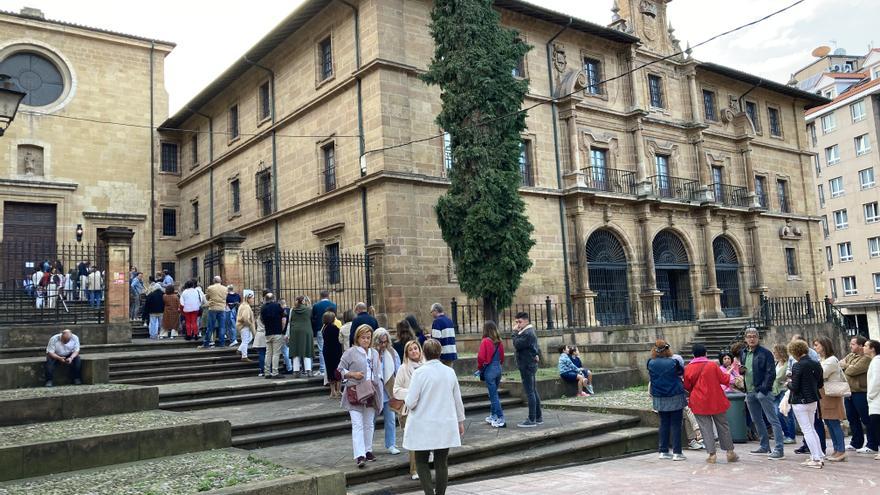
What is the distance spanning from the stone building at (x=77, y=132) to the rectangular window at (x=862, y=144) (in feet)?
149

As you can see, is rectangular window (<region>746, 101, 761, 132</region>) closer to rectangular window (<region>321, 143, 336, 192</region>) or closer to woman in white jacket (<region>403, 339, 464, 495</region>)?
rectangular window (<region>321, 143, 336, 192</region>)

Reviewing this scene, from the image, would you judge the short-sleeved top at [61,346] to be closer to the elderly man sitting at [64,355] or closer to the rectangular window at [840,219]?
the elderly man sitting at [64,355]

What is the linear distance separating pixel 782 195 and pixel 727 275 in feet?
22.1

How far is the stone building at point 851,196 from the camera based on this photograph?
4625cm

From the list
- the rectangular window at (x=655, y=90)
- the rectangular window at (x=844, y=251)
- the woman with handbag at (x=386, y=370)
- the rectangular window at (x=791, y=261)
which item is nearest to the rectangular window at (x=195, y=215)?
the rectangular window at (x=655, y=90)

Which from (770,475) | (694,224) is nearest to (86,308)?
(770,475)

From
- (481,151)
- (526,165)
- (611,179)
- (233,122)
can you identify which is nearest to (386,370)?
(481,151)

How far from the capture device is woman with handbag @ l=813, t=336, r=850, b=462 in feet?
28.7

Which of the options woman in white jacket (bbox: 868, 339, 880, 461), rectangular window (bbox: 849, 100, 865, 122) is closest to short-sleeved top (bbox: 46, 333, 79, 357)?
woman in white jacket (bbox: 868, 339, 880, 461)

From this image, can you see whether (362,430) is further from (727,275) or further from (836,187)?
(836,187)

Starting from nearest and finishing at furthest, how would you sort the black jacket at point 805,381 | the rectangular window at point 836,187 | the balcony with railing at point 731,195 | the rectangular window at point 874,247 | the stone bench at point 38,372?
the black jacket at point 805,381, the stone bench at point 38,372, the balcony with railing at point 731,195, the rectangular window at point 874,247, the rectangular window at point 836,187

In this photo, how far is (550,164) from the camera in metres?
23.8

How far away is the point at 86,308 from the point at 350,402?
12020 millimetres

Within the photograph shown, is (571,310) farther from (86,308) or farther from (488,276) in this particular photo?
(86,308)
